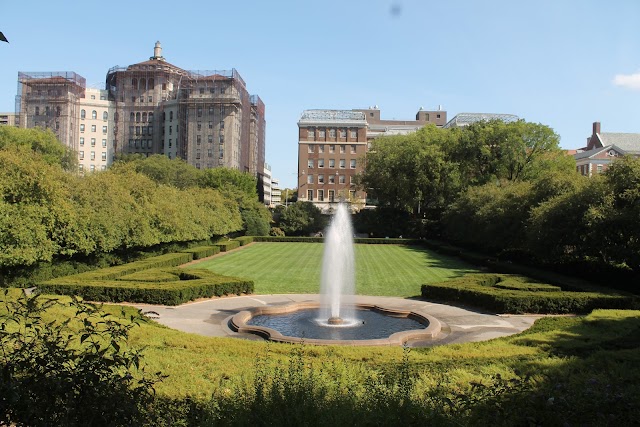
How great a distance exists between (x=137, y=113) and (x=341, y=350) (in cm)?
8327

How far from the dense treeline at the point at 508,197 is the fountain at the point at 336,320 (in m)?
8.64

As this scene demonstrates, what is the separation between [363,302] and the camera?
16234mm

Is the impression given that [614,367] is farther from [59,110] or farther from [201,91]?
[59,110]

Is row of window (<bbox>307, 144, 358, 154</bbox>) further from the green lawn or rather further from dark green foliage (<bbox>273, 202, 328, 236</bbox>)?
the green lawn

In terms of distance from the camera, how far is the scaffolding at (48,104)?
8062 cm

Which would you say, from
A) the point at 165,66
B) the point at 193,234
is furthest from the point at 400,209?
the point at 165,66

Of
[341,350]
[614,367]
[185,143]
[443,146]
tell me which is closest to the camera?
[614,367]

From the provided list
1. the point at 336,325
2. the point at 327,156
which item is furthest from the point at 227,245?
the point at 327,156

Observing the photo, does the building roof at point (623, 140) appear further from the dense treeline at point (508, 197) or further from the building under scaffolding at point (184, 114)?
the building under scaffolding at point (184, 114)

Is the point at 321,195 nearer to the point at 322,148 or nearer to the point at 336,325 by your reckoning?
the point at 322,148

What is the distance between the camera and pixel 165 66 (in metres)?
83.8

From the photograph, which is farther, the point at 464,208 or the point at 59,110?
the point at 59,110

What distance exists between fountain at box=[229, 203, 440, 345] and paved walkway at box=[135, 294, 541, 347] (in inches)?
15.3

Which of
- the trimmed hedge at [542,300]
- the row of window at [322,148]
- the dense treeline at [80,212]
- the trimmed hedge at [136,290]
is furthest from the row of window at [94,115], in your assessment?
the trimmed hedge at [542,300]
